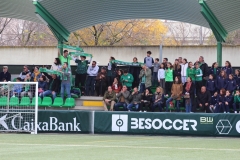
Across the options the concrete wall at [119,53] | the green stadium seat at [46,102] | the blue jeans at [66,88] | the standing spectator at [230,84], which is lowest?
the green stadium seat at [46,102]

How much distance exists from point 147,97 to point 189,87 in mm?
2021

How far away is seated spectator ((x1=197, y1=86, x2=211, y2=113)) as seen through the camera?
2605cm

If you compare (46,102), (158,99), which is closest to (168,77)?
(158,99)

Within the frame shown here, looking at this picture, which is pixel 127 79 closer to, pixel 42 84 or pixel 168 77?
pixel 168 77

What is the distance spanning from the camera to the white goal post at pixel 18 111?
23.6m

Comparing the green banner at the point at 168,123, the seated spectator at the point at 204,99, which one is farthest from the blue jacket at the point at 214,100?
the green banner at the point at 168,123

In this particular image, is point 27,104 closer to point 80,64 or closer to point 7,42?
point 80,64

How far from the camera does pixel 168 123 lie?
22.9m

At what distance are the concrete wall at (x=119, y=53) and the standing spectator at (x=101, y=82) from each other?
4614 millimetres

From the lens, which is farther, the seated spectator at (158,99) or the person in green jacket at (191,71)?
the person in green jacket at (191,71)

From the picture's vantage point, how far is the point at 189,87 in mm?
26281

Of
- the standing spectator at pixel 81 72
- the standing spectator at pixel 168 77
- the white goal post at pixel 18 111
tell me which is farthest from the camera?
the standing spectator at pixel 81 72

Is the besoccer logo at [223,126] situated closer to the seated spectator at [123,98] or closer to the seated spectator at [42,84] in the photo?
the seated spectator at [123,98]

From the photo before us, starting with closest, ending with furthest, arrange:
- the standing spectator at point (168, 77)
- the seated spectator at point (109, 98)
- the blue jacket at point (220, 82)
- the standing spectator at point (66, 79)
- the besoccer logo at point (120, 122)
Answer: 1. the besoccer logo at point (120, 122)
2. the blue jacket at point (220, 82)
3. the standing spectator at point (168, 77)
4. the seated spectator at point (109, 98)
5. the standing spectator at point (66, 79)
